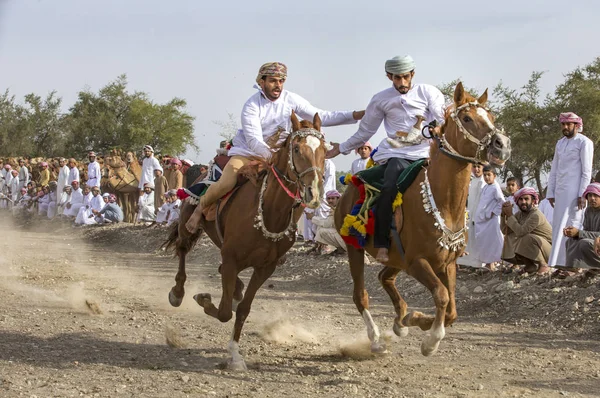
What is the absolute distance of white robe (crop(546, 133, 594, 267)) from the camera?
1306cm

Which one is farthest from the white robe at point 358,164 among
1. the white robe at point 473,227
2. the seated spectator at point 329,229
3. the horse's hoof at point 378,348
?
the horse's hoof at point 378,348

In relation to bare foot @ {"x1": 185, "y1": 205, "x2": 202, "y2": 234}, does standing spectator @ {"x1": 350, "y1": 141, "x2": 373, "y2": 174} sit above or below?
above

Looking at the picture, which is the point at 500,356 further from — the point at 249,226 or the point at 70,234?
the point at 70,234

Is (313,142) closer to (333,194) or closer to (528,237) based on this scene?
(528,237)

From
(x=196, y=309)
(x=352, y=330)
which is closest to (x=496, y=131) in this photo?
(x=352, y=330)

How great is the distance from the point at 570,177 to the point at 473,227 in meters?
2.03

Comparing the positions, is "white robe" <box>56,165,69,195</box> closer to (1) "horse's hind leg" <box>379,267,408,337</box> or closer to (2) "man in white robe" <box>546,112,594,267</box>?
(2) "man in white robe" <box>546,112,594,267</box>

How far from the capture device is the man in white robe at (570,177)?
1308 centimetres

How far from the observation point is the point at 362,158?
18.8m

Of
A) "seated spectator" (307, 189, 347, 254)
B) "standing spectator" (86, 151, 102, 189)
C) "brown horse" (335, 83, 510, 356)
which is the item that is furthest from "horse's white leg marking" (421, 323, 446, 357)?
"standing spectator" (86, 151, 102, 189)

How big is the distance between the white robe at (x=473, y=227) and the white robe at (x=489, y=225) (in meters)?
0.08

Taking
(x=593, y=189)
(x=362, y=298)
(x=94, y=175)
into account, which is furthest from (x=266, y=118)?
(x=94, y=175)

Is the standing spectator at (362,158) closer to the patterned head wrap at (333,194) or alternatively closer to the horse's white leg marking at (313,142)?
the patterned head wrap at (333,194)

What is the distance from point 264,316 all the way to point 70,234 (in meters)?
18.8
